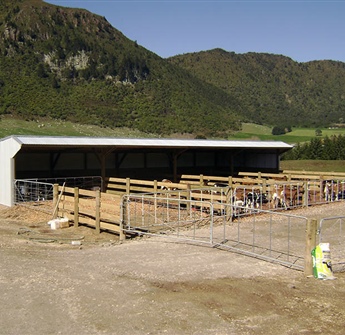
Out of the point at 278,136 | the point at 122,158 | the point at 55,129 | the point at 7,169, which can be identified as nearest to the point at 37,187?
the point at 7,169

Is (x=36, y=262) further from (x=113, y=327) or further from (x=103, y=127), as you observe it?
(x=103, y=127)

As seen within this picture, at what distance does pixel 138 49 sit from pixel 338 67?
114669 mm

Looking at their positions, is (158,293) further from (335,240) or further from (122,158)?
(122,158)

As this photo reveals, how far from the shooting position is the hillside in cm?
7761

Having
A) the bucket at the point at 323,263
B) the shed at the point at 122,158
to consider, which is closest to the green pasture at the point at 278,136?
the shed at the point at 122,158

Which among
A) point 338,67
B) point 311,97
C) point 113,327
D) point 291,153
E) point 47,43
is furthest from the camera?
point 338,67

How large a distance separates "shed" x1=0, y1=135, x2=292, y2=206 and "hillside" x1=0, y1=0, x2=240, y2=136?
45.9m

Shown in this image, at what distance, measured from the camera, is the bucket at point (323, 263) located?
8.56 meters

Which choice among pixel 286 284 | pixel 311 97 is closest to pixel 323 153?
pixel 286 284

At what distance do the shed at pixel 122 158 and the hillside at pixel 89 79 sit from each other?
4591 cm

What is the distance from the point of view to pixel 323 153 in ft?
190

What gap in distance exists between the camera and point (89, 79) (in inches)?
3590

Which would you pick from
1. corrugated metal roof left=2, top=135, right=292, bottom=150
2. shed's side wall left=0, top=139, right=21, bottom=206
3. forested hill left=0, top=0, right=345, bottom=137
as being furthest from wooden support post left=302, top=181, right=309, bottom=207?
forested hill left=0, top=0, right=345, bottom=137

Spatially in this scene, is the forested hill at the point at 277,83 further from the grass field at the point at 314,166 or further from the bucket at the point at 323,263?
the bucket at the point at 323,263
